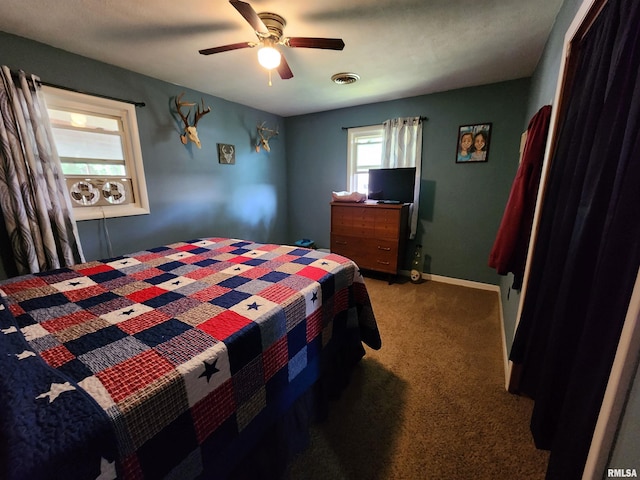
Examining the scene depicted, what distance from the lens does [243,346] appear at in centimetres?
89

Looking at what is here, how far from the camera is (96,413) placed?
572mm

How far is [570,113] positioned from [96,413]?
2.00 meters

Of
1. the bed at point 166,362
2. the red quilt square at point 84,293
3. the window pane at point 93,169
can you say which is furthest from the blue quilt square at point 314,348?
the window pane at point 93,169

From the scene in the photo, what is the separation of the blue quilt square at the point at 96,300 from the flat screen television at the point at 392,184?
296cm

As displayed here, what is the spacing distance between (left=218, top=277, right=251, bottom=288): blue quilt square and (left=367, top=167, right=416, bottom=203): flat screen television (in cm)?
246

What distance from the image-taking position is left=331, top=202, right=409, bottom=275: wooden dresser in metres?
3.14

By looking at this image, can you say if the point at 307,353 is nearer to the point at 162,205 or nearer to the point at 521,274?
the point at 521,274

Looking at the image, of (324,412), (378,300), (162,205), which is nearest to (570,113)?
(324,412)

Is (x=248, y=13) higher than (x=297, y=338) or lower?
higher

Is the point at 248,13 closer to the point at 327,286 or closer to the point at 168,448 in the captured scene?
the point at 327,286

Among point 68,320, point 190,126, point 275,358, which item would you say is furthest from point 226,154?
point 275,358

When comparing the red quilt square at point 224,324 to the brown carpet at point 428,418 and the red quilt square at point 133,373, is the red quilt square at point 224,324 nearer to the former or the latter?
the red quilt square at point 133,373

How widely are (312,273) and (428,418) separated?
1.07m

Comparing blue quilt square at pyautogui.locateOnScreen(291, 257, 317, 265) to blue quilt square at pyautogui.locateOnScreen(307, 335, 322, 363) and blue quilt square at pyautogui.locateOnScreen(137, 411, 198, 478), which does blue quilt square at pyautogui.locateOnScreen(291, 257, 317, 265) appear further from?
blue quilt square at pyautogui.locateOnScreen(137, 411, 198, 478)
